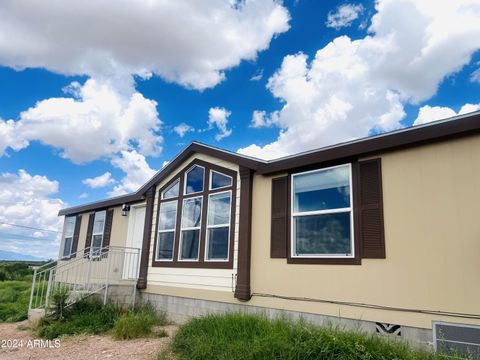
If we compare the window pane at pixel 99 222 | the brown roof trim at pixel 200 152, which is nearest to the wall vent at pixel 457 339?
the brown roof trim at pixel 200 152

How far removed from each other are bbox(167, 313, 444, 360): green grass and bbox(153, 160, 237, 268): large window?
1776 millimetres

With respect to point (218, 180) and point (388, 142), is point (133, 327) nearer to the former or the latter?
point (218, 180)

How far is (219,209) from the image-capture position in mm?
7094

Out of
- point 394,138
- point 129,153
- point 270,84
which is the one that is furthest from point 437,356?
point 129,153

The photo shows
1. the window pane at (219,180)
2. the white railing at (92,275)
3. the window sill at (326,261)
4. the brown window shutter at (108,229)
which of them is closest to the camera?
the window sill at (326,261)

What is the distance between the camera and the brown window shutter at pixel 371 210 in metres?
4.73

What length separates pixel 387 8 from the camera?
780 centimetres

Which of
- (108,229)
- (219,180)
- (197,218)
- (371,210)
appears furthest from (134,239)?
(371,210)

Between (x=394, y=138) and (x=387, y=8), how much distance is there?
4.65 m

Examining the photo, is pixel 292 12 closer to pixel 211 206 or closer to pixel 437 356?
pixel 211 206

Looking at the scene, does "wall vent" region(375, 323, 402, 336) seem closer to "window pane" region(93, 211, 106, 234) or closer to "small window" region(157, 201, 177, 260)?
"small window" region(157, 201, 177, 260)

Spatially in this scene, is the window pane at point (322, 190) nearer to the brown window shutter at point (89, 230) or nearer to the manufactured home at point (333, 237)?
the manufactured home at point (333, 237)

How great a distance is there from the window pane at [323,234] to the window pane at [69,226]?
30.8 feet

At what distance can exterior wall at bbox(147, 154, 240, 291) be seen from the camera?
649 centimetres
